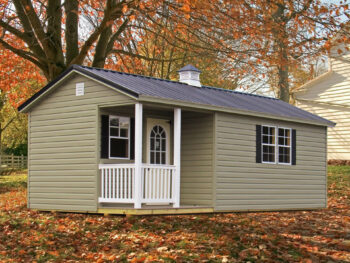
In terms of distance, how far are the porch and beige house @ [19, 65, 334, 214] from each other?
0.03 meters

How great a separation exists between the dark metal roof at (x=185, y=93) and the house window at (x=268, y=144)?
0.57 m

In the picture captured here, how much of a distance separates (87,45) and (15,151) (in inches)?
1405

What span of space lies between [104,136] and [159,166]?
6.14 ft

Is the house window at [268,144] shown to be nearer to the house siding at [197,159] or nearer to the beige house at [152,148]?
the beige house at [152,148]

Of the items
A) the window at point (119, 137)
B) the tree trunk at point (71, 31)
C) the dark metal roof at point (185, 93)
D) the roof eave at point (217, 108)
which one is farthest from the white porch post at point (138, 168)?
the tree trunk at point (71, 31)

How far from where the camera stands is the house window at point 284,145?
62.0 feet

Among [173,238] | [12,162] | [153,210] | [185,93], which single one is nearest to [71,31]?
[185,93]

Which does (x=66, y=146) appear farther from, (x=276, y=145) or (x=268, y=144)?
(x=276, y=145)

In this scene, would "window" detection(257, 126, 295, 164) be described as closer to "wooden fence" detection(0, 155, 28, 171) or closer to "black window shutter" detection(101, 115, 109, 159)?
"black window shutter" detection(101, 115, 109, 159)

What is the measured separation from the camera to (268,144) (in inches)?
725

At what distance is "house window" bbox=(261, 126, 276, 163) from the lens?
18.3m

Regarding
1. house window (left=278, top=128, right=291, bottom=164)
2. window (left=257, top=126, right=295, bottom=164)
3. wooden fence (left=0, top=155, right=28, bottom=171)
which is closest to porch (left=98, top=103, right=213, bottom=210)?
window (left=257, top=126, right=295, bottom=164)

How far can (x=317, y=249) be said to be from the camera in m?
13.1

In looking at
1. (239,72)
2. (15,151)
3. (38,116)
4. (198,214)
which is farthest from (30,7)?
(15,151)
